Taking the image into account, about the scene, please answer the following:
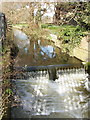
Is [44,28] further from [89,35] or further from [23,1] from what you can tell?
[89,35]

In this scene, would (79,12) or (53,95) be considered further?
(79,12)

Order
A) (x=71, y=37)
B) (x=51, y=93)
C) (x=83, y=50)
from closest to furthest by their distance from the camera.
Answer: (x=51, y=93) → (x=83, y=50) → (x=71, y=37)

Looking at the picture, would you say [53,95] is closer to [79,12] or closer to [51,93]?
[51,93]

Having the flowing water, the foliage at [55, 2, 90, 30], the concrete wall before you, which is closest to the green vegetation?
the concrete wall

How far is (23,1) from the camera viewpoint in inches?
439

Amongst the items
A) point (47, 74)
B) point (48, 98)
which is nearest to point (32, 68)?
point (47, 74)

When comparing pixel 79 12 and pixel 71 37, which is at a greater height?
pixel 79 12

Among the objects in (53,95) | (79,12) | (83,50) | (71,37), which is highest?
(79,12)

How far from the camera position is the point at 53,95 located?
16.6 feet

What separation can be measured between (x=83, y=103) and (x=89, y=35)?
4.66 m

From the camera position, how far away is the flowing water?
4281mm

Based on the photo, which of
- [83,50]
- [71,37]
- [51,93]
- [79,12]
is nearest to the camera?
[51,93]

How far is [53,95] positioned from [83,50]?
4117 millimetres

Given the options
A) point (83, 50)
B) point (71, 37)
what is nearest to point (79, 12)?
point (71, 37)
